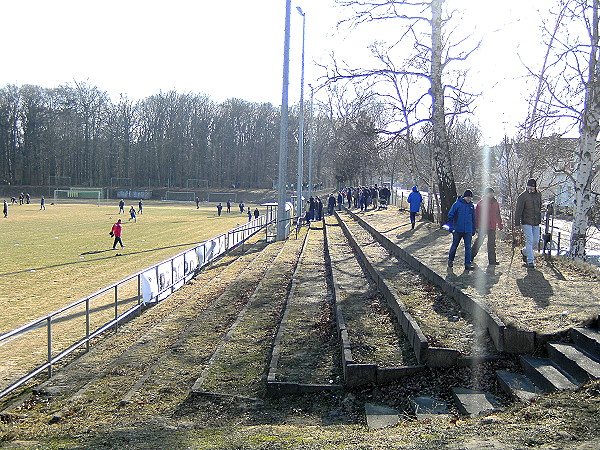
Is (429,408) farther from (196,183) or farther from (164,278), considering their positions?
(196,183)

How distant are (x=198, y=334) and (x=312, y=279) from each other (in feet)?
14.5

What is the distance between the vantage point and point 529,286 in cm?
994

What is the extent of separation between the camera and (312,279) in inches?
579

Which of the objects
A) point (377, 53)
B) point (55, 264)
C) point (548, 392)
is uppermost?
point (377, 53)

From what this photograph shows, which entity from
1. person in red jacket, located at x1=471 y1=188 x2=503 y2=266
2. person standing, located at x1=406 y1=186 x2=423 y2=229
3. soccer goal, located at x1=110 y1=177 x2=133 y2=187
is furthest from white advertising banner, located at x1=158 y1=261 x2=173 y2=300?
soccer goal, located at x1=110 y1=177 x2=133 y2=187

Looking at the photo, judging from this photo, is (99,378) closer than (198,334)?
Yes

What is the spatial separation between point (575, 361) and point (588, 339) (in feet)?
1.68

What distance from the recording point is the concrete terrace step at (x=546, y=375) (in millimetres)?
5762

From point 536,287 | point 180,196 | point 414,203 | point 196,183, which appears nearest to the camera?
point 536,287

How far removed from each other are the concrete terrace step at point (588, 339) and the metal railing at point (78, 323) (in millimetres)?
7142

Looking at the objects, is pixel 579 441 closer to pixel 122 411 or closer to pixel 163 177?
pixel 122 411

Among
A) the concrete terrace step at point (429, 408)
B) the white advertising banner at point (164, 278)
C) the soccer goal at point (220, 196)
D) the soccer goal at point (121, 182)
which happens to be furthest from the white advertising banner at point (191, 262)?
the soccer goal at point (121, 182)

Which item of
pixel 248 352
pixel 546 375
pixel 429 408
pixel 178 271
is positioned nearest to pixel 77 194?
pixel 178 271

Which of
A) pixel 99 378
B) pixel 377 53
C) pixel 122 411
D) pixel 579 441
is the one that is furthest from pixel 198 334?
pixel 377 53
